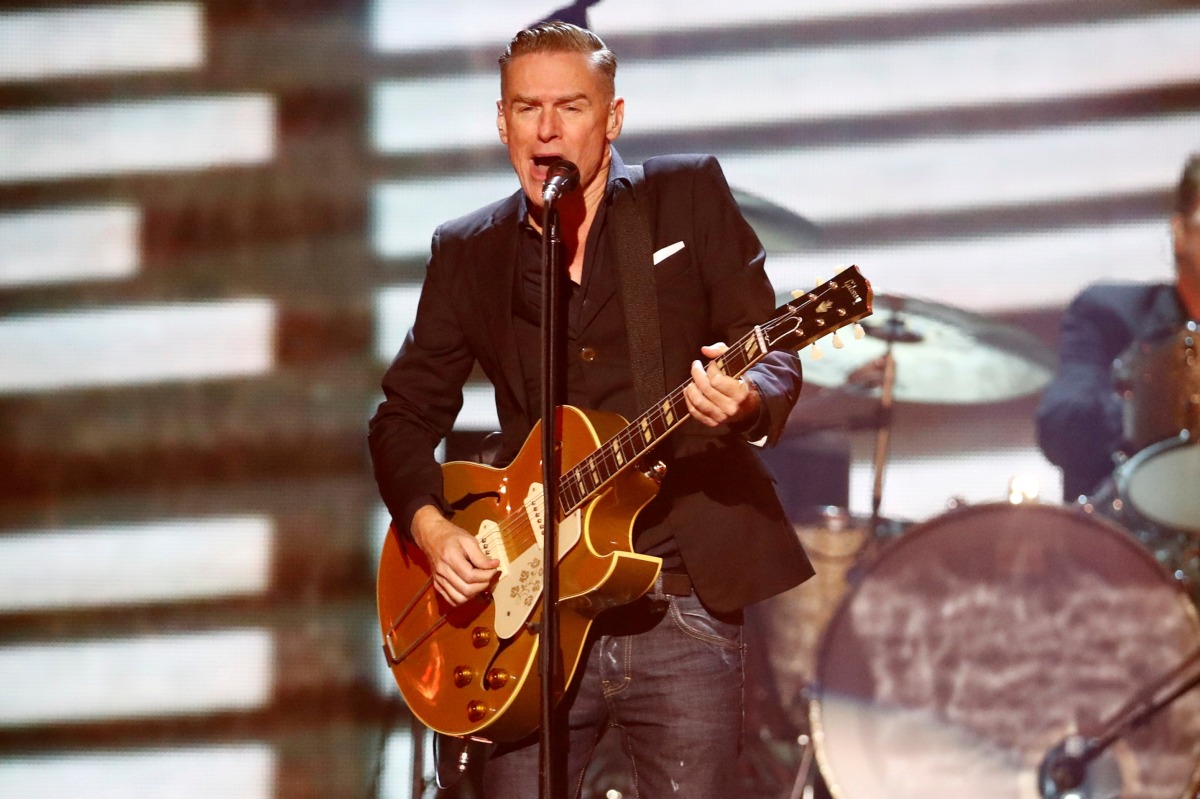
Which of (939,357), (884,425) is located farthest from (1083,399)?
(884,425)

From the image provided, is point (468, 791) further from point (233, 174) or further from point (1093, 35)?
point (1093, 35)

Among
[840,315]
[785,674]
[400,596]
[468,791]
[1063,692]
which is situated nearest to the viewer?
[840,315]

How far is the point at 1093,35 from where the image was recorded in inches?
159

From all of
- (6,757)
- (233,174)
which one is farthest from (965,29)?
(6,757)

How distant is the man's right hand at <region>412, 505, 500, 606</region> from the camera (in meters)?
2.28

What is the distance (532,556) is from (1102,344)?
243 centimetres

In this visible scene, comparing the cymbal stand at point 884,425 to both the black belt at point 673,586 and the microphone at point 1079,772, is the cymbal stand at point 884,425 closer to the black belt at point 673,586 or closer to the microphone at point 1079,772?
the microphone at point 1079,772

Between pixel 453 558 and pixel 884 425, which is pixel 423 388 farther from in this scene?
pixel 884 425

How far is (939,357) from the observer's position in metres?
3.82

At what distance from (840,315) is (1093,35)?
2576mm

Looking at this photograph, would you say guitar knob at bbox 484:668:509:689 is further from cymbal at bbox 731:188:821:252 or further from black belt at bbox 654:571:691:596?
cymbal at bbox 731:188:821:252

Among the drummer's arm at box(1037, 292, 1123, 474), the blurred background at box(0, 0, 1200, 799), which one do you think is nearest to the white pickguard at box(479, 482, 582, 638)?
the blurred background at box(0, 0, 1200, 799)

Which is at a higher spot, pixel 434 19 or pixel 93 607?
pixel 434 19

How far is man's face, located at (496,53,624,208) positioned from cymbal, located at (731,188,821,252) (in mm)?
1310
